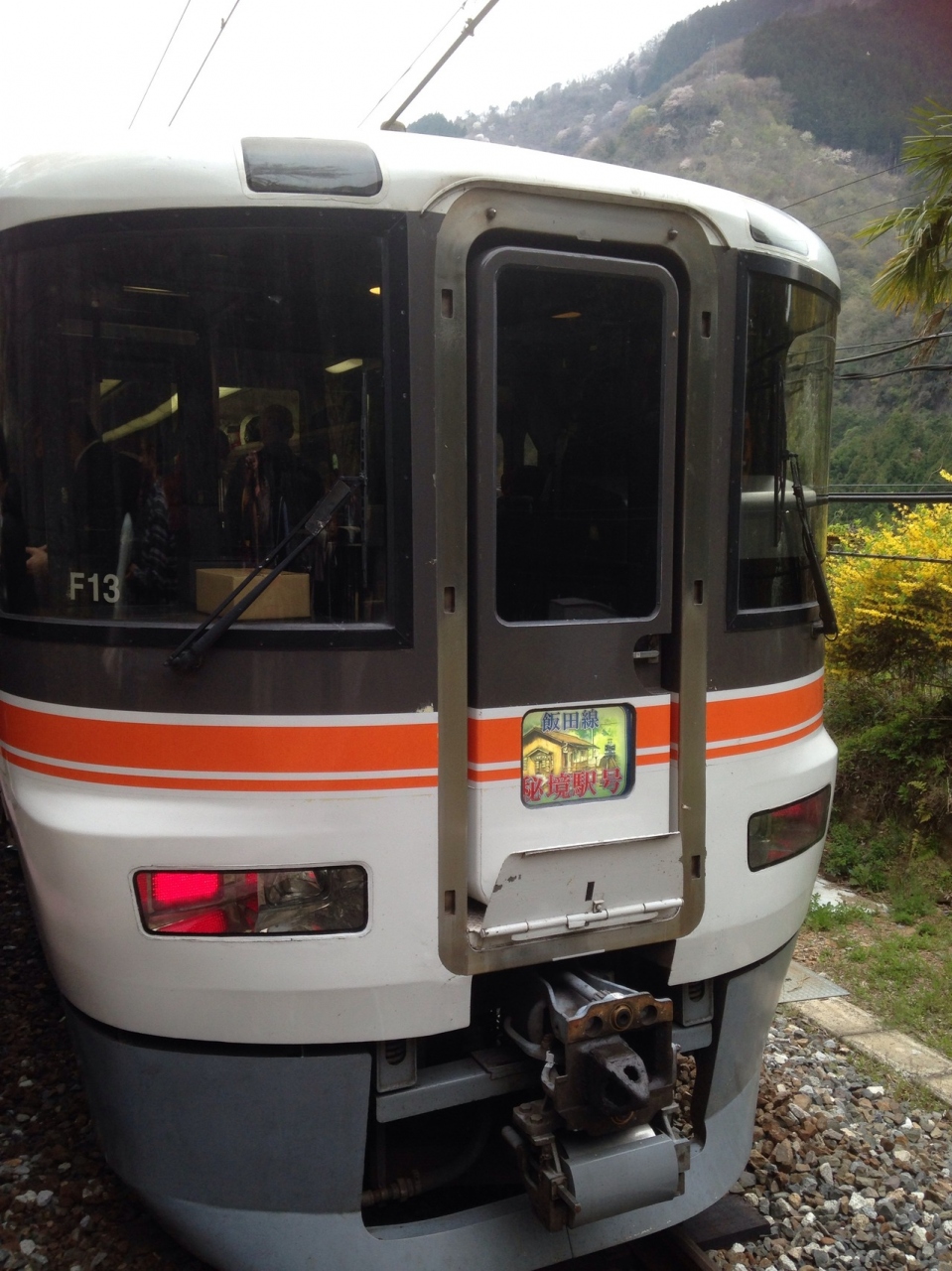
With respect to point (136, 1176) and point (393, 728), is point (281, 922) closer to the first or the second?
point (393, 728)

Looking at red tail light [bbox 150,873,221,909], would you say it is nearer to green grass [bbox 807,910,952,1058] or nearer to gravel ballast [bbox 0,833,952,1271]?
gravel ballast [bbox 0,833,952,1271]

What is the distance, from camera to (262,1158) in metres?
2.73

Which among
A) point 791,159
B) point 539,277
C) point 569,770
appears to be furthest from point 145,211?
point 791,159

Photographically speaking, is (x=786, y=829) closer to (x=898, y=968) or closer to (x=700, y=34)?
(x=898, y=968)

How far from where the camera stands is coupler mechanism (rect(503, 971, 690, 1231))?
270 cm

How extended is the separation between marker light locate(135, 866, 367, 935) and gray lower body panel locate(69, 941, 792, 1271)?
13.5 inches

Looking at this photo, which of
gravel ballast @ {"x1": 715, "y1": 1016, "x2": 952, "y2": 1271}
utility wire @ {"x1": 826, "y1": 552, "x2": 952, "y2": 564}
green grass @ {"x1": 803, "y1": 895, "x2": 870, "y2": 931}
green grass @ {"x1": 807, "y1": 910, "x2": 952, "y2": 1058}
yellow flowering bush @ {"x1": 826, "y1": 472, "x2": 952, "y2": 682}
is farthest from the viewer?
yellow flowering bush @ {"x1": 826, "y1": 472, "x2": 952, "y2": 682}

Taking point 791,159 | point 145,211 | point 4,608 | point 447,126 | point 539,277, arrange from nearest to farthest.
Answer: point 145,211 < point 539,277 < point 4,608 < point 791,159 < point 447,126

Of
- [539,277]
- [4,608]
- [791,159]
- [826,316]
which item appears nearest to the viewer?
[539,277]

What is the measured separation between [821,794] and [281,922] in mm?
1780

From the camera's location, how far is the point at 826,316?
345 cm

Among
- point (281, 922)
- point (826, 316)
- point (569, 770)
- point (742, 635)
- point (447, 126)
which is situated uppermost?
point (447, 126)

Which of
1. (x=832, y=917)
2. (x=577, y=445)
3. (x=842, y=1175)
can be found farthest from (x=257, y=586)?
(x=832, y=917)

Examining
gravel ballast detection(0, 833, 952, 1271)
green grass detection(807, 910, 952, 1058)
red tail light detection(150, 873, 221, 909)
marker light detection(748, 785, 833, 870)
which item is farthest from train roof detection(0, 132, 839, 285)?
green grass detection(807, 910, 952, 1058)
